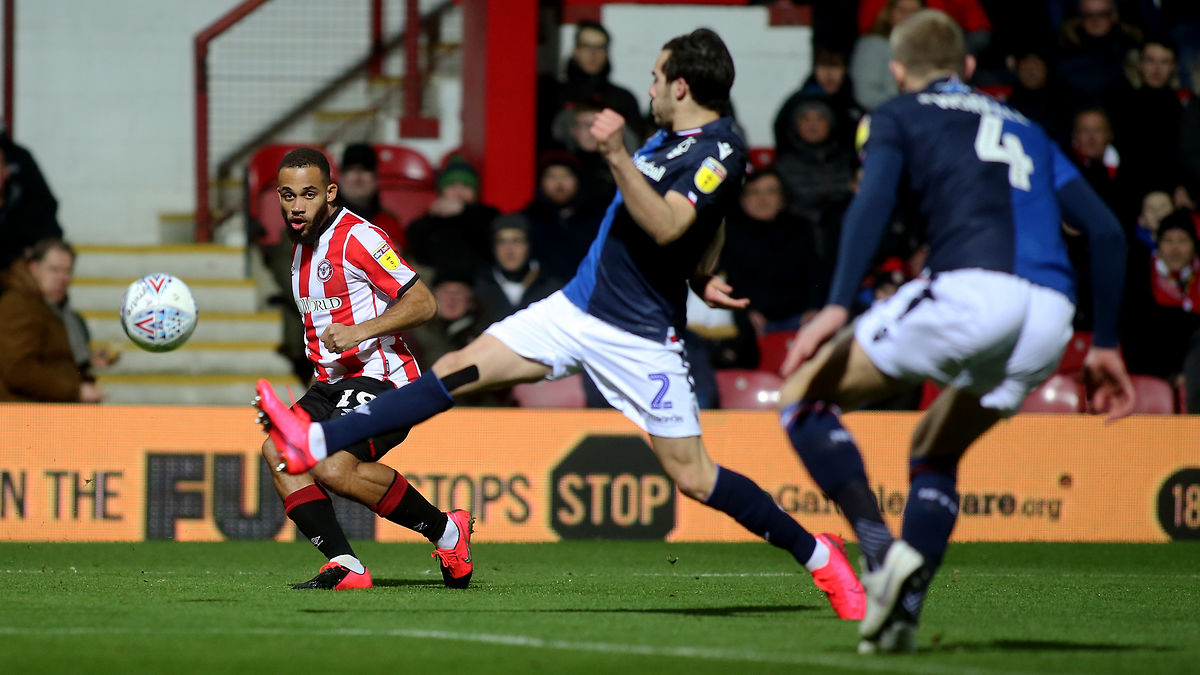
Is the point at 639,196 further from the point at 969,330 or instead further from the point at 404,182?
the point at 404,182

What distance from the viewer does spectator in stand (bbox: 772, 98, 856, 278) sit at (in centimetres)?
1348

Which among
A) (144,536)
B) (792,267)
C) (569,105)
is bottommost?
(144,536)

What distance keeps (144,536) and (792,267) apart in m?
5.29

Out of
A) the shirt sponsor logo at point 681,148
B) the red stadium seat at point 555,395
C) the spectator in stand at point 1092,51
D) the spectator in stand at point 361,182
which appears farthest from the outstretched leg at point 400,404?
the spectator in stand at point 1092,51

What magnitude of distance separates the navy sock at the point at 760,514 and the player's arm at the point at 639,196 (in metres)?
0.92

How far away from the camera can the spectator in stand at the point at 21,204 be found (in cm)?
1244

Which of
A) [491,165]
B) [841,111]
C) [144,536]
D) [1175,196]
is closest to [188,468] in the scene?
[144,536]

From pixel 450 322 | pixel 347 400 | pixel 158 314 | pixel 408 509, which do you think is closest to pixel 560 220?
pixel 450 322

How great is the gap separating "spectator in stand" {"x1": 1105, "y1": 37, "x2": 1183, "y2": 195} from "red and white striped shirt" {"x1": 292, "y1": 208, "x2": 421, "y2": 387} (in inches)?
358

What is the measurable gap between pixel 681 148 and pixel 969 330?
1.61 m

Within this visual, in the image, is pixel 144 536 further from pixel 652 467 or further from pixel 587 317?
pixel 587 317

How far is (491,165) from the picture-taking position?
46.5 ft

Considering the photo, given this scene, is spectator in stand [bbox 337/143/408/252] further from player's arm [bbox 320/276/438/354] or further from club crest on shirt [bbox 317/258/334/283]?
player's arm [bbox 320/276/438/354]

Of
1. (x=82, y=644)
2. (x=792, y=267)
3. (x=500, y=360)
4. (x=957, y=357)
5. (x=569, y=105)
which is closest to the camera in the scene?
(x=957, y=357)
